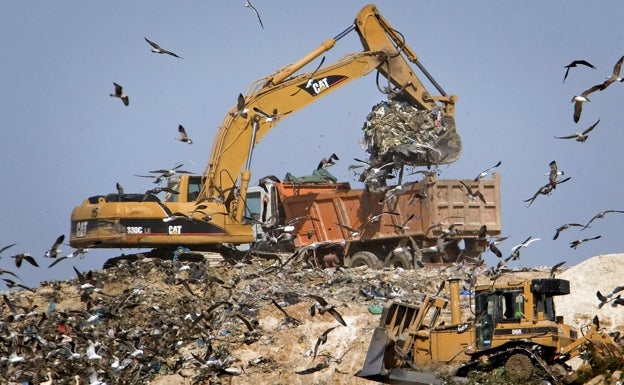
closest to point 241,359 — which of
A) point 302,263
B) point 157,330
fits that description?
point 157,330

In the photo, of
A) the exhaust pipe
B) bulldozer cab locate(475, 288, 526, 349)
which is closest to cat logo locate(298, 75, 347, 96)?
the exhaust pipe

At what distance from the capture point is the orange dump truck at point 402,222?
23844 mm

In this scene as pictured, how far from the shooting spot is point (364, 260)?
24.9m

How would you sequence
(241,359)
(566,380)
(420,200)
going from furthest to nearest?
1. (420,200)
2. (241,359)
3. (566,380)

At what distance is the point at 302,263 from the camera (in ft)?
80.6

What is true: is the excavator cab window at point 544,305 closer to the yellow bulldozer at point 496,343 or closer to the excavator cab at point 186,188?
the yellow bulldozer at point 496,343

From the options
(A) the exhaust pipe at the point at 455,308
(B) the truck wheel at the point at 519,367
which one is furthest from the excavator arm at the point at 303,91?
(B) the truck wheel at the point at 519,367

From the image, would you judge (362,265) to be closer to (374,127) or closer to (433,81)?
(374,127)

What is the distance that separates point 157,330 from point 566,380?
722 centimetres

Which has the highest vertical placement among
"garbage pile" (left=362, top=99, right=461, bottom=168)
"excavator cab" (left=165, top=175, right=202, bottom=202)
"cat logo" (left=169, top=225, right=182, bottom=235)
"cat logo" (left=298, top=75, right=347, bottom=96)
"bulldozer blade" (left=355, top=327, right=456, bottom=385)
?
"cat logo" (left=298, top=75, right=347, bottom=96)

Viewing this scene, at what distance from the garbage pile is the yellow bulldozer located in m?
9.79

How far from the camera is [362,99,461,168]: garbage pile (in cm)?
2533

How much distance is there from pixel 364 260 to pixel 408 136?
286 cm

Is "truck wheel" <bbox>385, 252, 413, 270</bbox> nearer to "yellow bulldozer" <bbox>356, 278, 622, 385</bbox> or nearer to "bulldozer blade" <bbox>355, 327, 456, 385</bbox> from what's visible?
"yellow bulldozer" <bbox>356, 278, 622, 385</bbox>
